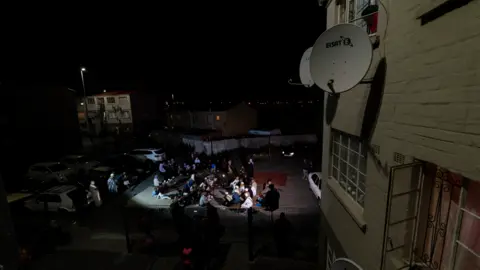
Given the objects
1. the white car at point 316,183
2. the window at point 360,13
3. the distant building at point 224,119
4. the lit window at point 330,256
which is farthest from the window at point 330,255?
the distant building at point 224,119

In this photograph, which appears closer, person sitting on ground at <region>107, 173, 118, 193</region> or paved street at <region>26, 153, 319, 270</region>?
paved street at <region>26, 153, 319, 270</region>

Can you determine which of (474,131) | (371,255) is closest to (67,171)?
(371,255)

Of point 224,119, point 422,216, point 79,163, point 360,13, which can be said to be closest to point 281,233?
point 422,216

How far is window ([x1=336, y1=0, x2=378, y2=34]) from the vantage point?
169 inches

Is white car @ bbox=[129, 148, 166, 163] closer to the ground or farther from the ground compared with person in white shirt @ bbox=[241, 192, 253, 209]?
farther from the ground

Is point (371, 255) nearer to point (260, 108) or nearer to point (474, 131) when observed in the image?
point (474, 131)

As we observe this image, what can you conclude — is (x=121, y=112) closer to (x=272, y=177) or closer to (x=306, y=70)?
(x=272, y=177)

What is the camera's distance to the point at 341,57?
406 centimetres

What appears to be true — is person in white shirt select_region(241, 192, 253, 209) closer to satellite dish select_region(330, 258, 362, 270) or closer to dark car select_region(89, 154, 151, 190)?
satellite dish select_region(330, 258, 362, 270)

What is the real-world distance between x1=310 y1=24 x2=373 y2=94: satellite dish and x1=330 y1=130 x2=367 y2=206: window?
5.26 ft

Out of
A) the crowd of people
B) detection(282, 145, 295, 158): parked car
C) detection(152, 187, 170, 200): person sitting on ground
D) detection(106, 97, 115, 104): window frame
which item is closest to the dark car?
the crowd of people

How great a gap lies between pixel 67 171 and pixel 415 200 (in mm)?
21116

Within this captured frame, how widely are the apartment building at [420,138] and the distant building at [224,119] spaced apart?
26665 millimetres

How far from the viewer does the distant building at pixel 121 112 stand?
3594 cm
